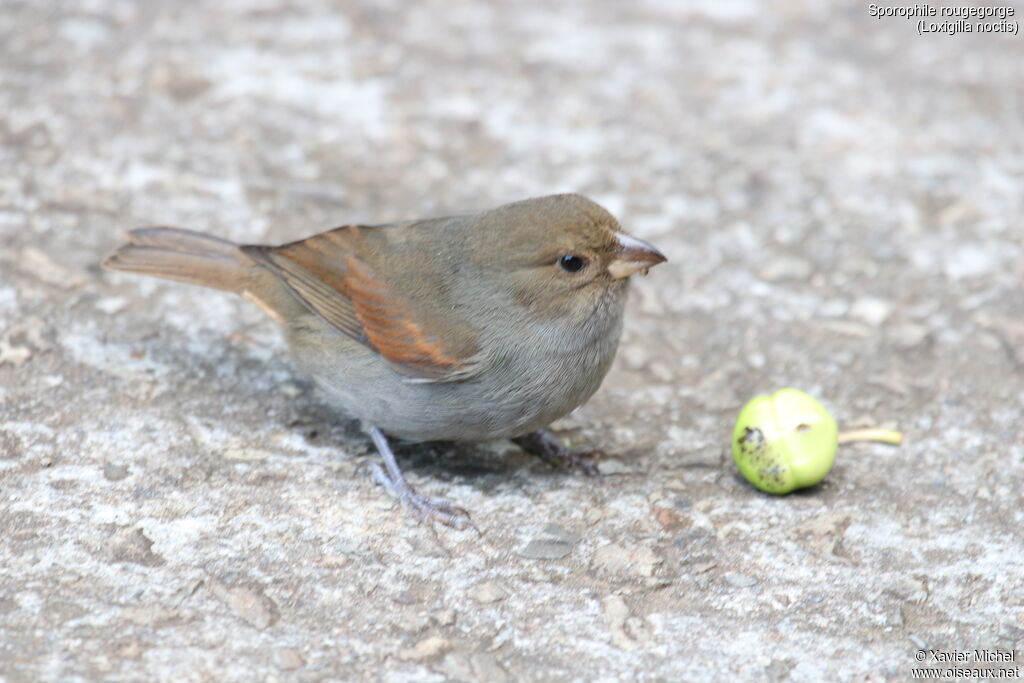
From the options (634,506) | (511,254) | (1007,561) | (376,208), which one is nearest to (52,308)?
(376,208)

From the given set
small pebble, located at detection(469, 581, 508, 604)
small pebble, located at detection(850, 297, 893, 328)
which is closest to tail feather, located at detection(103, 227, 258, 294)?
small pebble, located at detection(469, 581, 508, 604)

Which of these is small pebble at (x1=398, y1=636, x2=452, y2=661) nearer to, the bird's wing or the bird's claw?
the bird's claw

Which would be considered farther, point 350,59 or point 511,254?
point 350,59

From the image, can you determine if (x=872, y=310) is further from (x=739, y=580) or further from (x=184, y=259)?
(x=184, y=259)

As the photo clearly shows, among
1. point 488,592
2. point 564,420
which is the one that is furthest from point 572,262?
point 488,592

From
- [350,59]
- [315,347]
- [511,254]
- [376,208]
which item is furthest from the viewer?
[350,59]

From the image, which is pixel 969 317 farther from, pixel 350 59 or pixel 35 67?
pixel 35 67

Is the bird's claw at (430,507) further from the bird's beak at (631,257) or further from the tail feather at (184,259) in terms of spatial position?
the tail feather at (184,259)

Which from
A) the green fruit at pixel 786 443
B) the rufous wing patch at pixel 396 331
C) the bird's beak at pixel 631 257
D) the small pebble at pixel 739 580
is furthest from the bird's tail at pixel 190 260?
the small pebble at pixel 739 580
